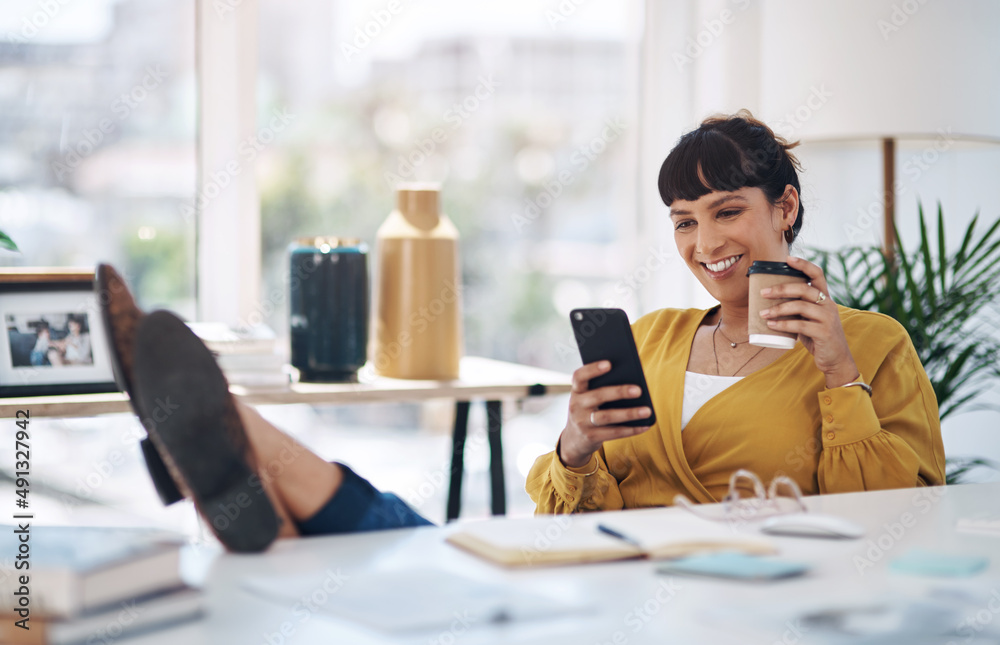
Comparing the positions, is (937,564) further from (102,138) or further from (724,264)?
(102,138)

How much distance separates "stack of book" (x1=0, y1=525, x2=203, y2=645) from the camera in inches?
28.3

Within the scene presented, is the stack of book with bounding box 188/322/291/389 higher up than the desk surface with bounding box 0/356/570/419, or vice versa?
the stack of book with bounding box 188/322/291/389

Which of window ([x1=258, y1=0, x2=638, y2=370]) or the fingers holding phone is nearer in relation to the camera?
the fingers holding phone

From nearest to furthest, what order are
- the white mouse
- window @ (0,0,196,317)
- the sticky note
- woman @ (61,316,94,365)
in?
the sticky note
the white mouse
woman @ (61,316,94,365)
window @ (0,0,196,317)

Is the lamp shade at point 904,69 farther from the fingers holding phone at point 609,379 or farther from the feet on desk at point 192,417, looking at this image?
the feet on desk at point 192,417

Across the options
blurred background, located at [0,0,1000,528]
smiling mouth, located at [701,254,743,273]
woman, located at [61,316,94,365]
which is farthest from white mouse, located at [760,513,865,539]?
woman, located at [61,316,94,365]

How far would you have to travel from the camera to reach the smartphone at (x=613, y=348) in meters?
1.38

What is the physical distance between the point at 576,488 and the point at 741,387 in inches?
12.9

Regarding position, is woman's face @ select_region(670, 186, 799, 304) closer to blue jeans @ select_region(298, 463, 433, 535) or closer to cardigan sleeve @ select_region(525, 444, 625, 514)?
cardigan sleeve @ select_region(525, 444, 625, 514)

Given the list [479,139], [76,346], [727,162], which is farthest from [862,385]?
[479,139]

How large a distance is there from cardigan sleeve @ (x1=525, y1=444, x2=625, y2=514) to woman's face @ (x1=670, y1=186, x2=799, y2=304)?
0.38m

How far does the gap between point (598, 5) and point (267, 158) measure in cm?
118

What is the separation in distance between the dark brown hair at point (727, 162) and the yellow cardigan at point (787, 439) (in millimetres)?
278

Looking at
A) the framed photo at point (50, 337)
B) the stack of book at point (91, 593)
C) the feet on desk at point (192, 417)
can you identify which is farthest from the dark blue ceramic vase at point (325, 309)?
the stack of book at point (91, 593)
